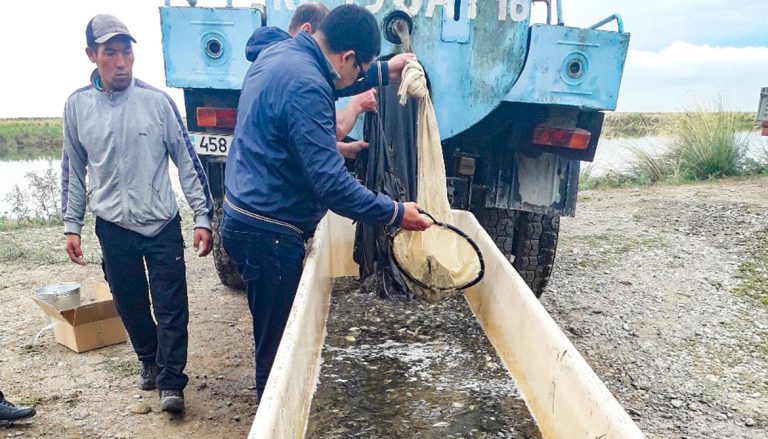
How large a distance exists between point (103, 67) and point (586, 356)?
2.72 metres

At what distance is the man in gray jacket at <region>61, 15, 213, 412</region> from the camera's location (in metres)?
2.58

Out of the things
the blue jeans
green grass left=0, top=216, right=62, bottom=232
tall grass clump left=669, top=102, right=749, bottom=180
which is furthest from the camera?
tall grass clump left=669, top=102, right=749, bottom=180

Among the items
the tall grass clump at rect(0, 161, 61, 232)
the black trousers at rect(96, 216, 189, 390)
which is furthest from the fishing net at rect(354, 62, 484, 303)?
the tall grass clump at rect(0, 161, 61, 232)

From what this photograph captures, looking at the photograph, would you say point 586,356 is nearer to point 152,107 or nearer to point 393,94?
point 393,94

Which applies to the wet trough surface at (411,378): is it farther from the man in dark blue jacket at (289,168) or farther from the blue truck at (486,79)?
the blue truck at (486,79)

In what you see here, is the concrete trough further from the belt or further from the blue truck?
the blue truck

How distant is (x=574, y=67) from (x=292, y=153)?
1.60 metres

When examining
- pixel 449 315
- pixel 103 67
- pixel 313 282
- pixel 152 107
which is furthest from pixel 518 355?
pixel 103 67

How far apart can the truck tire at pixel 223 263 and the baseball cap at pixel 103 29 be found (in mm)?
1429

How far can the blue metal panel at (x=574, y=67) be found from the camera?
117 inches

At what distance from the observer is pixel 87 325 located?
333cm

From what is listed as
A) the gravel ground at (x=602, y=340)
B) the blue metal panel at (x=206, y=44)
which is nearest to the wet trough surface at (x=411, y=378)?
the gravel ground at (x=602, y=340)

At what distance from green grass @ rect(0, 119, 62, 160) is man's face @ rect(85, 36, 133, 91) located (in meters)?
13.8

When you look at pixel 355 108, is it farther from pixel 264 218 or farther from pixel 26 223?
pixel 26 223
